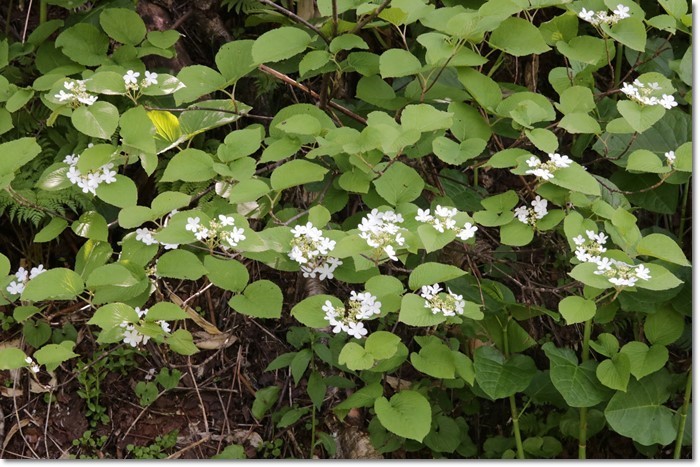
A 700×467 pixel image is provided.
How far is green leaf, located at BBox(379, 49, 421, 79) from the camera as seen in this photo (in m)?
1.95

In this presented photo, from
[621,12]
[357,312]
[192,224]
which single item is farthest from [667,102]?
[192,224]

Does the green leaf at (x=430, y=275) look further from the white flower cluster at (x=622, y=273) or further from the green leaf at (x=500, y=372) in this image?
the green leaf at (x=500, y=372)

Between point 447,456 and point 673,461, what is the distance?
0.67m

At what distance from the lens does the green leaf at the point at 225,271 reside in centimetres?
185

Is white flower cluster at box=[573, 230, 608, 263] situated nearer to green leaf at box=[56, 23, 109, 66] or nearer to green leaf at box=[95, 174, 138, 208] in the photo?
green leaf at box=[95, 174, 138, 208]

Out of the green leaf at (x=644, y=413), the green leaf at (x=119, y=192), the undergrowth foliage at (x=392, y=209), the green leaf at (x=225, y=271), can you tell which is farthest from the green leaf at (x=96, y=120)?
the green leaf at (x=644, y=413)

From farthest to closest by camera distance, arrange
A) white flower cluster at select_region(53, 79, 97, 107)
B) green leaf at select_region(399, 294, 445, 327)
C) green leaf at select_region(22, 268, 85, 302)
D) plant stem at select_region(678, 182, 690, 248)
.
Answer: plant stem at select_region(678, 182, 690, 248) < white flower cluster at select_region(53, 79, 97, 107) < green leaf at select_region(22, 268, 85, 302) < green leaf at select_region(399, 294, 445, 327)

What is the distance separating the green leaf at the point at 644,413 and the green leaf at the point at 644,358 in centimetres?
7

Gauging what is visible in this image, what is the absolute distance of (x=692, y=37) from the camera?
7.48 feet

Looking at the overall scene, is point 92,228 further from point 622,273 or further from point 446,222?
point 622,273

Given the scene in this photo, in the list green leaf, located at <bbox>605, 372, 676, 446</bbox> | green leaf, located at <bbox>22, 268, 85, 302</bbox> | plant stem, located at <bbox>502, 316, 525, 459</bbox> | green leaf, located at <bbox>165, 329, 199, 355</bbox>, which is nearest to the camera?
green leaf, located at <bbox>22, 268, 85, 302</bbox>

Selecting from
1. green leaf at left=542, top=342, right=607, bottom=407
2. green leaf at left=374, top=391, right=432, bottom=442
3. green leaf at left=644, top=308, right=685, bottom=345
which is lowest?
green leaf at left=542, top=342, right=607, bottom=407

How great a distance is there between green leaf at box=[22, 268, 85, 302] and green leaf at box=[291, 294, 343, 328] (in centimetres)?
50

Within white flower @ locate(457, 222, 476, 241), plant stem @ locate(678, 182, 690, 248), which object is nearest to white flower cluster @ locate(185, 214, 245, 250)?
white flower @ locate(457, 222, 476, 241)
